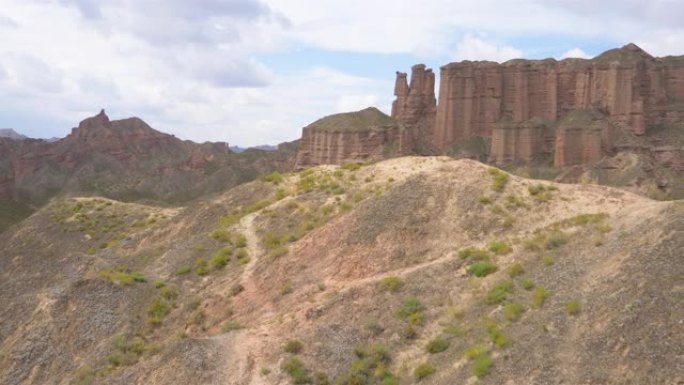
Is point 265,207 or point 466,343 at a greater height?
point 265,207

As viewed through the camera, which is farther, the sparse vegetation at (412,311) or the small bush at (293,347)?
the sparse vegetation at (412,311)

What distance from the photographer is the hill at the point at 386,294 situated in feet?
54.7

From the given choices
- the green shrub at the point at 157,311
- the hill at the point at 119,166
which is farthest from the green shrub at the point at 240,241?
the hill at the point at 119,166

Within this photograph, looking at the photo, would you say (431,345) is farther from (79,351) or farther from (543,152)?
(543,152)

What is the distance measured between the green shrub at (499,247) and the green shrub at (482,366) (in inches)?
239

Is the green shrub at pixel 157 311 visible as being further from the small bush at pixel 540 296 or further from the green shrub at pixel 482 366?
the small bush at pixel 540 296

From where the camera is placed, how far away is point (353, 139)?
351 feet

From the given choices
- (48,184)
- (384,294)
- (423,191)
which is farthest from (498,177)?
(48,184)

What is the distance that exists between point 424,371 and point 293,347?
4008 millimetres

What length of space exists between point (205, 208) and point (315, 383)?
19619 millimetres

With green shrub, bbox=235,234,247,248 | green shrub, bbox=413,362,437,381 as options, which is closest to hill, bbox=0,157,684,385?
green shrub, bbox=413,362,437,381

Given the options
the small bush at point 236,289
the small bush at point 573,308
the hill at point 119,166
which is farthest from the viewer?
the hill at point 119,166

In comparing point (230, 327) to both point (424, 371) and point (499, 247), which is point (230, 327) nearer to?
point (424, 371)

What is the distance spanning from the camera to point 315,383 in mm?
18500
